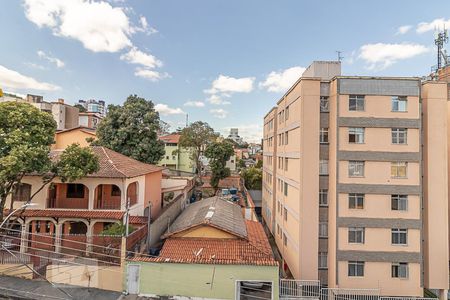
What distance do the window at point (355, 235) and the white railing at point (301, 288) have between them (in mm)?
3496

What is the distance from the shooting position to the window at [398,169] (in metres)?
17.8

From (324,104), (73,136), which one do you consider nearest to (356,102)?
(324,104)

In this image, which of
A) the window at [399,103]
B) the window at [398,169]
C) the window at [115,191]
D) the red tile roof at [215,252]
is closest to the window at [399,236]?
the window at [398,169]

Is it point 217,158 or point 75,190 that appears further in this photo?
point 217,158

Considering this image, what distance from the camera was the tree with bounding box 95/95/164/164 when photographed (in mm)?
30609

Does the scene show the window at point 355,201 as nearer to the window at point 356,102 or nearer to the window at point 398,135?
the window at point 398,135

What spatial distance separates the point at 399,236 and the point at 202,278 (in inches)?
512

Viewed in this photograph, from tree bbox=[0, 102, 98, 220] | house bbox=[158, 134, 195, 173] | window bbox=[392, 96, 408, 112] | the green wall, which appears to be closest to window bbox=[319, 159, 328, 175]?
window bbox=[392, 96, 408, 112]

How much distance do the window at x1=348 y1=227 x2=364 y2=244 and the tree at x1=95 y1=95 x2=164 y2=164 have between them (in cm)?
2199

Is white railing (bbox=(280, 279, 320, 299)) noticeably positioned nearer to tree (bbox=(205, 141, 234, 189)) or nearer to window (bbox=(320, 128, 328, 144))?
window (bbox=(320, 128, 328, 144))

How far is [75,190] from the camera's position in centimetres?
2088

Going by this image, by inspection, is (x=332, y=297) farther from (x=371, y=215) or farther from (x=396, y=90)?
(x=396, y=90)

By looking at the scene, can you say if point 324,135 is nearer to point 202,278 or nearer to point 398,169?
point 398,169

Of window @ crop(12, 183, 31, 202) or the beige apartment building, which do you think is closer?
the beige apartment building
